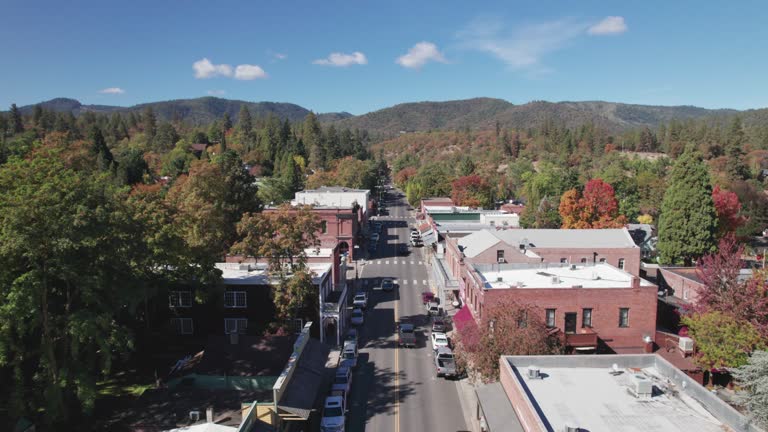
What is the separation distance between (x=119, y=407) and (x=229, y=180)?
1239 inches

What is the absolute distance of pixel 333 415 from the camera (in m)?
26.9

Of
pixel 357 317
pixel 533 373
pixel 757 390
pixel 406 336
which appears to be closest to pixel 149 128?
pixel 357 317

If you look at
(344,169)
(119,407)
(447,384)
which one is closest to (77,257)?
(119,407)

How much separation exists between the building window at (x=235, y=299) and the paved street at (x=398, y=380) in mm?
9668

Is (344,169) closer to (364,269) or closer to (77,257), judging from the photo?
(364,269)

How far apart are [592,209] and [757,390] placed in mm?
53004

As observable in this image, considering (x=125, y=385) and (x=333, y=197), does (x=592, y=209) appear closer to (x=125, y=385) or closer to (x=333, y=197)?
(x=333, y=197)

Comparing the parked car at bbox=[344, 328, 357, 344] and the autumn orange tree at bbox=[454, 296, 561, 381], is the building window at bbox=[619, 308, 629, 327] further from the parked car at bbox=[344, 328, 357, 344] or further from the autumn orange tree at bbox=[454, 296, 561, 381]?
the parked car at bbox=[344, 328, 357, 344]

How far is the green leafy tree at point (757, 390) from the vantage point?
720 inches

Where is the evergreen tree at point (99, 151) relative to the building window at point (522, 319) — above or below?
above

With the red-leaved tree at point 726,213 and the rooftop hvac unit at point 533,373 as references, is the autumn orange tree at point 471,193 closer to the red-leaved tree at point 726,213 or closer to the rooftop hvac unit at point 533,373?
the red-leaved tree at point 726,213

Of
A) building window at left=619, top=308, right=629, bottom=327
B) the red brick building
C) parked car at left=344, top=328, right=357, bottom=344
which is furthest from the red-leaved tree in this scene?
parked car at left=344, top=328, right=357, bottom=344

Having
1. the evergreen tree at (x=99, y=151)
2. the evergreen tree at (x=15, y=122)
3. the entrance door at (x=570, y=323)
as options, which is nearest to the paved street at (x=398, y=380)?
the entrance door at (x=570, y=323)

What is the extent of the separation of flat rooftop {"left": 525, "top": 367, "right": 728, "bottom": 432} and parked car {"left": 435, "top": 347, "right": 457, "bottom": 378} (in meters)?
9.96
